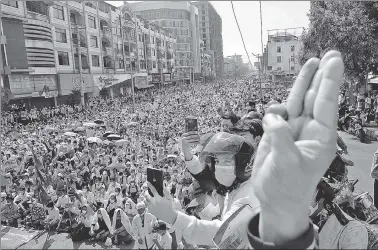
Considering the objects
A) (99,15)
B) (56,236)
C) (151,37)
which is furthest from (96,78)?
(56,236)

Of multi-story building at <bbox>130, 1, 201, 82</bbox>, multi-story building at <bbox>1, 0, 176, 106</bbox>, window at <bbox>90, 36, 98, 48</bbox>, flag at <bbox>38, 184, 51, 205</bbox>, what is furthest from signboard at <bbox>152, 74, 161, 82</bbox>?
flag at <bbox>38, 184, 51, 205</bbox>

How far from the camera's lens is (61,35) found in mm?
25438

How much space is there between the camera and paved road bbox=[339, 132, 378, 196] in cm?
758

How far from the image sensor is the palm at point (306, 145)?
114 cm

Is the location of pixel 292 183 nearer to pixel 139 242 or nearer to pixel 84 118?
pixel 139 242

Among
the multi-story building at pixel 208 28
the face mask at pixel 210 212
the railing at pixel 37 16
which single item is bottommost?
the face mask at pixel 210 212

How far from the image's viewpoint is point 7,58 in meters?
18.5

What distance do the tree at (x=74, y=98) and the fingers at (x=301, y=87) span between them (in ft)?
82.5

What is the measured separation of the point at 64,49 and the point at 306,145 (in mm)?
27582

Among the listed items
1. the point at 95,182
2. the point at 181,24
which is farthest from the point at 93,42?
the point at 181,24

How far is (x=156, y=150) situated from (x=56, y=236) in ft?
17.2

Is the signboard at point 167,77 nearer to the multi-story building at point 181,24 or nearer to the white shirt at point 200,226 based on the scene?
the multi-story building at point 181,24

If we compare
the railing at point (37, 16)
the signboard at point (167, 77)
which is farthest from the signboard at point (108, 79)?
the signboard at point (167, 77)

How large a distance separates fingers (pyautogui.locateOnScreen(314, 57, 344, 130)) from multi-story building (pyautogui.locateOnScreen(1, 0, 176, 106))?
19.6 meters
